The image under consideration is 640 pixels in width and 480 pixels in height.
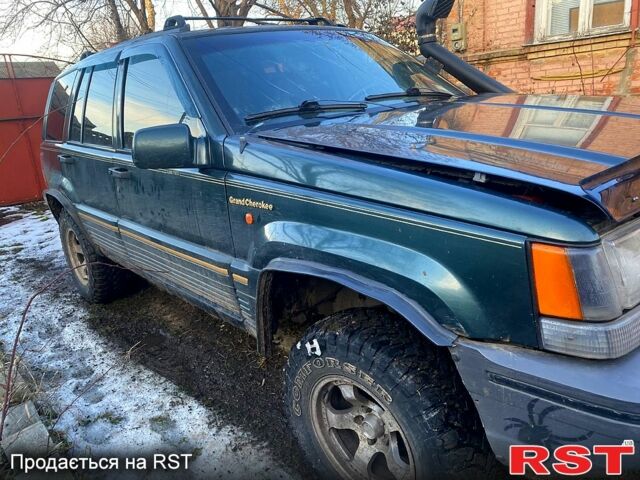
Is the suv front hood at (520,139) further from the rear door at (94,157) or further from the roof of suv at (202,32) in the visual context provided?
the rear door at (94,157)

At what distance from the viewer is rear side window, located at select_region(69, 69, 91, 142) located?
3.66 m

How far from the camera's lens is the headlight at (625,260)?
141cm

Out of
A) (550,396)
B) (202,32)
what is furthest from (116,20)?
(550,396)

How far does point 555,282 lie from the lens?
4.56 feet

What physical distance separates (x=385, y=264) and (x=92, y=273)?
3.14m

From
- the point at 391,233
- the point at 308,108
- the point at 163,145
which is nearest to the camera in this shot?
the point at 391,233

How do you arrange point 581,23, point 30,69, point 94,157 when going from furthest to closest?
point 30,69 → point 581,23 → point 94,157

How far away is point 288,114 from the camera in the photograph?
2418 mm

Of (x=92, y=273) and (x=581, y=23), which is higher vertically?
(x=581, y=23)

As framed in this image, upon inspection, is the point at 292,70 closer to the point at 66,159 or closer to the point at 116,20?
the point at 66,159

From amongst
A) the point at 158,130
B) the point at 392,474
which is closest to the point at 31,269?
the point at 158,130

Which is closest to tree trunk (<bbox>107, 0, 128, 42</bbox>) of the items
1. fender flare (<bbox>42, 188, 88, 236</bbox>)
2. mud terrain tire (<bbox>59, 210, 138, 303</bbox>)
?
mud terrain tire (<bbox>59, 210, 138, 303</bbox>)

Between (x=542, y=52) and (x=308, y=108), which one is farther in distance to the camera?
(x=542, y=52)

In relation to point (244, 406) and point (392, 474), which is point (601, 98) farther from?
point (244, 406)
